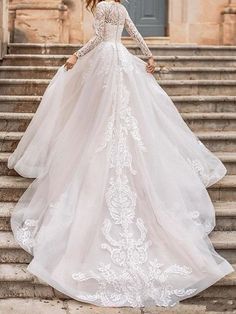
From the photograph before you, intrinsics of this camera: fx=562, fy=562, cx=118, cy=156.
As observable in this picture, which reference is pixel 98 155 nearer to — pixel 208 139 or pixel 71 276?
pixel 71 276

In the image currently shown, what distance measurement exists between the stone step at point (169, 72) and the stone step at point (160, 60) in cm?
27

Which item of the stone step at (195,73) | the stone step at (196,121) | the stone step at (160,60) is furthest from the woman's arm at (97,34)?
the stone step at (160,60)

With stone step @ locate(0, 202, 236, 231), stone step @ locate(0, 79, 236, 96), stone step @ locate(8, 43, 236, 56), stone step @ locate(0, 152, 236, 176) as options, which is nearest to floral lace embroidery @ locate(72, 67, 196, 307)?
stone step @ locate(0, 202, 236, 231)

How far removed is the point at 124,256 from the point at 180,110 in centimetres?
255

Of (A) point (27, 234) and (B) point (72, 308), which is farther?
(A) point (27, 234)

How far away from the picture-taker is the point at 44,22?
8703 mm

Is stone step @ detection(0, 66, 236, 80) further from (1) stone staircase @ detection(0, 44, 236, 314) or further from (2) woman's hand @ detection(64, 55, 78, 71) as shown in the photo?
(2) woman's hand @ detection(64, 55, 78, 71)

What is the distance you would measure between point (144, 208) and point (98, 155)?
0.49 meters

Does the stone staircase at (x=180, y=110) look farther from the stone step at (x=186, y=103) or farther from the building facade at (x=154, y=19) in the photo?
the building facade at (x=154, y=19)

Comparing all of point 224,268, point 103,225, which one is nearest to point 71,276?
point 103,225

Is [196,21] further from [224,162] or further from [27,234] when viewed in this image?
[27,234]

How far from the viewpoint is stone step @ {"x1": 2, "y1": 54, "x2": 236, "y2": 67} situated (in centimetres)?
672

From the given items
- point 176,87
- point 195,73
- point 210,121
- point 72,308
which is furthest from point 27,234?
point 195,73

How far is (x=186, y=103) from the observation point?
575 cm
